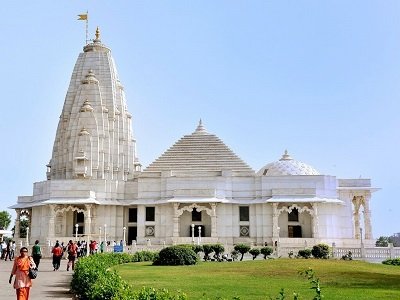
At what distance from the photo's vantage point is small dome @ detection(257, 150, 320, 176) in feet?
174

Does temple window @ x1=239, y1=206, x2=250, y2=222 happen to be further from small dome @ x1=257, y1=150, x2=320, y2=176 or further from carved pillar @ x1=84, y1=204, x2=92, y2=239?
carved pillar @ x1=84, y1=204, x2=92, y2=239

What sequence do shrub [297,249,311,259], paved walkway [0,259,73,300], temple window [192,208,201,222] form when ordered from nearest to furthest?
paved walkway [0,259,73,300] → shrub [297,249,311,259] → temple window [192,208,201,222]

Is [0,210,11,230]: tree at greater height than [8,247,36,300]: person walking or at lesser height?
greater

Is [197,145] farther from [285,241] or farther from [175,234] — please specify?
[285,241]

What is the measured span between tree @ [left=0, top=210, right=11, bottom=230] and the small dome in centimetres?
5300

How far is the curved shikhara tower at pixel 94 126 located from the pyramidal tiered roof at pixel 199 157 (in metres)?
5.17

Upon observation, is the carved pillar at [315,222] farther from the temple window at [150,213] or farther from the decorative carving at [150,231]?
the temple window at [150,213]

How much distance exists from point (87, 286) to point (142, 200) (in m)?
38.3

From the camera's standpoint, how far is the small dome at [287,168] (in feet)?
174

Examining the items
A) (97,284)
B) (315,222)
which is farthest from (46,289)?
(315,222)

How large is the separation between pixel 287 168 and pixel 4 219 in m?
57.1

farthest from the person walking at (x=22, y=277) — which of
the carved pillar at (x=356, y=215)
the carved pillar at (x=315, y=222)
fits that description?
the carved pillar at (x=356, y=215)

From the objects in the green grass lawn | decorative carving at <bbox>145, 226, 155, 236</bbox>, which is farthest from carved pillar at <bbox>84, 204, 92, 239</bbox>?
the green grass lawn

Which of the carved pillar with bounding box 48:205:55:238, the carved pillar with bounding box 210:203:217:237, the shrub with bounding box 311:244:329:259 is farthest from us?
the carved pillar with bounding box 48:205:55:238
